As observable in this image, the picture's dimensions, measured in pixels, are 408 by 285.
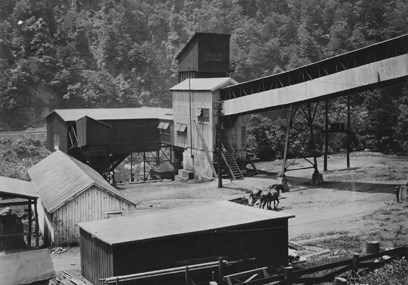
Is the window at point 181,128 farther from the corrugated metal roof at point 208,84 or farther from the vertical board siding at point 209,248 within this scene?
the vertical board siding at point 209,248

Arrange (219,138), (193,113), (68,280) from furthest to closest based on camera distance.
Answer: (193,113), (219,138), (68,280)

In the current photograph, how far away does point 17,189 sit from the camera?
22172mm

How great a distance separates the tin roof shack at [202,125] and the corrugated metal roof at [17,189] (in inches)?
→ 665

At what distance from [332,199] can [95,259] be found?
16517 mm

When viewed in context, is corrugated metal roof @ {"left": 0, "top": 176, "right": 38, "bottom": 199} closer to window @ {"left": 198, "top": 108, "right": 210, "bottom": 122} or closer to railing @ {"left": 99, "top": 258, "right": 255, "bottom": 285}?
Result: railing @ {"left": 99, "top": 258, "right": 255, "bottom": 285}

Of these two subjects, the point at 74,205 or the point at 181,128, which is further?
the point at 181,128

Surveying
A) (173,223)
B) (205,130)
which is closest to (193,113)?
(205,130)

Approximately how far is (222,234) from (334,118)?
4238 centimetres

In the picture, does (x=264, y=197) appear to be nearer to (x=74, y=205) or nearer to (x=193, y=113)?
(x=74, y=205)

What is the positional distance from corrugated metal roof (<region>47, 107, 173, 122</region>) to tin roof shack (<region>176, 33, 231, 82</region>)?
1051 centimetres

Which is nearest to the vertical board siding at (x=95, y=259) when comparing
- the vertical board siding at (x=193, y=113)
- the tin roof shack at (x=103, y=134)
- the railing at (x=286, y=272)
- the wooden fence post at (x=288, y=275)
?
the railing at (x=286, y=272)

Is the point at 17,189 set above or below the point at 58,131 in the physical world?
below

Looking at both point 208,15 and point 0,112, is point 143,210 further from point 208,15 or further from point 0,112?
point 208,15

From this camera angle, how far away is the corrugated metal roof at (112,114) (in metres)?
40.4
